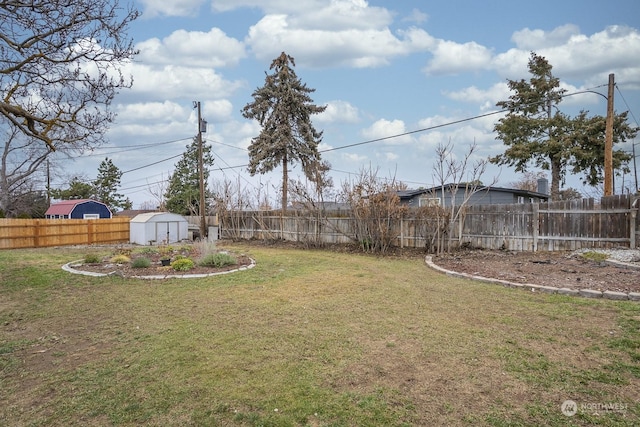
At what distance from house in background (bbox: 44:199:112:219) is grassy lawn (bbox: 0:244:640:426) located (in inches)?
915

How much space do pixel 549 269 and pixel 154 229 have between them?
53.4ft

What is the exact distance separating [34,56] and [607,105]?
15.2 meters

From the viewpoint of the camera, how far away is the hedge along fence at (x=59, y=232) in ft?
50.0

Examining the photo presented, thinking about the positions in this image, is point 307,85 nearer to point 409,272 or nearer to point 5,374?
point 409,272

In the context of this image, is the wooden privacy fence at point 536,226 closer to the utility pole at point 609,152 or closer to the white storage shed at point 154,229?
the utility pole at point 609,152

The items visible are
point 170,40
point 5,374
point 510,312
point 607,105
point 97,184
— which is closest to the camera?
point 5,374

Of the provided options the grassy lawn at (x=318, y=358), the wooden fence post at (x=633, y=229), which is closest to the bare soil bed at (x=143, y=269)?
the grassy lawn at (x=318, y=358)

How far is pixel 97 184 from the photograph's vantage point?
114ft

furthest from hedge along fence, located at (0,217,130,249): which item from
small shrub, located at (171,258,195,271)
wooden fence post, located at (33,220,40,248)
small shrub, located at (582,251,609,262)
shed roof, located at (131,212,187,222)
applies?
small shrub, located at (582,251,609,262)

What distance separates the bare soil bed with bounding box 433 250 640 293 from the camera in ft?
20.7

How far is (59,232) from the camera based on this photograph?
16.9 meters

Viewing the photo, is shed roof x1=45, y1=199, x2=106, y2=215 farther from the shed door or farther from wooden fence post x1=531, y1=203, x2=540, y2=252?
wooden fence post x1=531, y1=203, x2=540, y2=252

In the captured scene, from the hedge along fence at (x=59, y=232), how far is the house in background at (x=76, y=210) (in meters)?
9.25

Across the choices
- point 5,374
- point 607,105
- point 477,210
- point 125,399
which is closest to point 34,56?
point 5,374
